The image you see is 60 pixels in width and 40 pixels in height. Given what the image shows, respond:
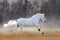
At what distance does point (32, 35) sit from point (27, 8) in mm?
295

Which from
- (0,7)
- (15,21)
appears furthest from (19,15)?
(0,7)

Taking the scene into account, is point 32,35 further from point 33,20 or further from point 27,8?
point 27,8

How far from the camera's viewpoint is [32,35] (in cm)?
176

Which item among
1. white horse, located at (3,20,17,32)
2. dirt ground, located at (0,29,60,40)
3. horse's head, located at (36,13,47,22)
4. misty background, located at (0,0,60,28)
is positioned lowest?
dirt ground, located at (0,29,60,40)

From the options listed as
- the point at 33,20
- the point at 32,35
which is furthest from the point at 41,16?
the point at 32,35

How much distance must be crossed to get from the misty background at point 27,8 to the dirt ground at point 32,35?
14 cm

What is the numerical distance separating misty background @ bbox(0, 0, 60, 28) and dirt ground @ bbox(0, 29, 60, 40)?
14 centimetres

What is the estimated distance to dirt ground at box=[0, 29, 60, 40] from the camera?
1706 mm

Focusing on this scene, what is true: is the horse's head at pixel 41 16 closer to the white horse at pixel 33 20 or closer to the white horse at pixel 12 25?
the white horse at pixel 33 20

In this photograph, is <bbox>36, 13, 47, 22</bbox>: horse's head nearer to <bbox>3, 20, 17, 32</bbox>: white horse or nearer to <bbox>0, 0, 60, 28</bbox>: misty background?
<bbox>0, 0, 60, 28</bbox>: misty background

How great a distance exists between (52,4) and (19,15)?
36cm

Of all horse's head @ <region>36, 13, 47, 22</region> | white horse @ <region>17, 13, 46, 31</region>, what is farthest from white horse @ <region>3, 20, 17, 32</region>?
horse's head @ <region>36, 13, 47, 22</region>

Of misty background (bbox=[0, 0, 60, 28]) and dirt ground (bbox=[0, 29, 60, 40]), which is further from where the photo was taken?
misty background (bbox=[0, 0, 60, 28])

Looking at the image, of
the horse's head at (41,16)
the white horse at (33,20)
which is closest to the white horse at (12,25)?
the white horse at (33,20)
